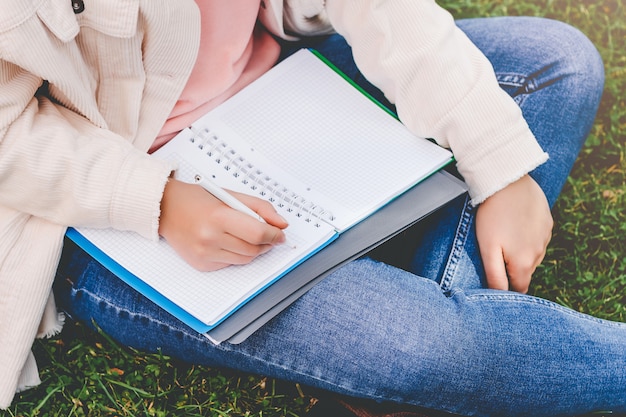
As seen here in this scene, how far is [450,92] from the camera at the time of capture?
117 centimetres

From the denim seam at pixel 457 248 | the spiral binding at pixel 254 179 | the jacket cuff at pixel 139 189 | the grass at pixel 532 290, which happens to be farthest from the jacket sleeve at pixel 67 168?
the denim seam at pixel 457 248

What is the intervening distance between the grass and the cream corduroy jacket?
15 cm

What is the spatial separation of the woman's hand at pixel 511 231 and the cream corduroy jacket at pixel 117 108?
35 millimetres

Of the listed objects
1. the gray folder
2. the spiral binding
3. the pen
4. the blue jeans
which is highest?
the pen

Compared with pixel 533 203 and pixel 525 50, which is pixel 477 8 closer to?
pixel 525 50

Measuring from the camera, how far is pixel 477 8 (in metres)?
1.92

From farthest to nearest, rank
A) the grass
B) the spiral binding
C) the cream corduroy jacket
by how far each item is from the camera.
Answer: the grass, the spiral binding, the cream corduroy jacket

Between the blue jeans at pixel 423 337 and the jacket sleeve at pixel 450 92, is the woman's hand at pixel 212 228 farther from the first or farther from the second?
the jacket sleeve at pixel 450 92

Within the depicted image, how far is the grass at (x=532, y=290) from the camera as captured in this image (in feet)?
4.32

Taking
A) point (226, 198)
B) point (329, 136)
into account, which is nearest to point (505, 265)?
point (329, 136)

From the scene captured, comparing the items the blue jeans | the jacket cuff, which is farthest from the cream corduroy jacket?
the blue jeans

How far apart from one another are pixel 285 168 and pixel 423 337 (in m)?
0.33

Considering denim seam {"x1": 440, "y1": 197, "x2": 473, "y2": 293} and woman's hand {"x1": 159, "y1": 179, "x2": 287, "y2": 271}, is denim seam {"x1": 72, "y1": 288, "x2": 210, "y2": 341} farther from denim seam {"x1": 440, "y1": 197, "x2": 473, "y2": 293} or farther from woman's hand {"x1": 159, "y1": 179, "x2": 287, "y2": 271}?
denim seam {"x1": 440, "y1": 197, "x2": 473, "y2": 293}

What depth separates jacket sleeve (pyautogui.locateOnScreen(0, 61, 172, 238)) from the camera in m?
1.02
